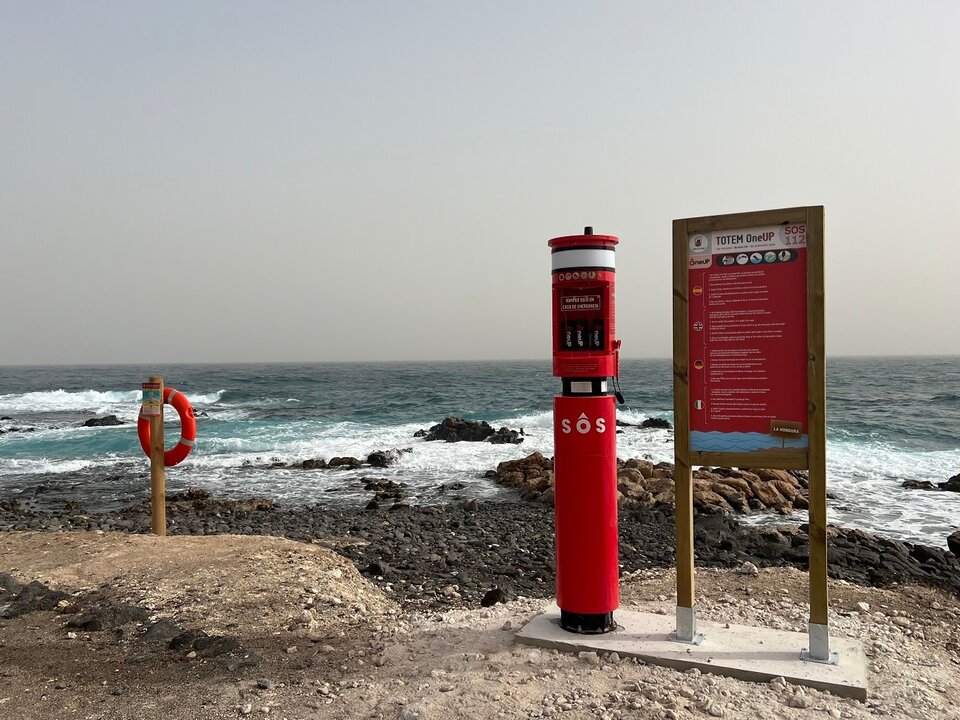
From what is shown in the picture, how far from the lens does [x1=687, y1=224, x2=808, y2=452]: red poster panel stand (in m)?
4.50

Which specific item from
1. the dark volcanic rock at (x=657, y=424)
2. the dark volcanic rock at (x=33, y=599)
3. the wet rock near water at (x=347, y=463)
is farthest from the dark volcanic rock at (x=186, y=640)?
the dark volcanic rock at (x=657, y=424)

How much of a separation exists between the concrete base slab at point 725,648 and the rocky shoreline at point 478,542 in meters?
1.56

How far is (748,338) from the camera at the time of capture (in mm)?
4590

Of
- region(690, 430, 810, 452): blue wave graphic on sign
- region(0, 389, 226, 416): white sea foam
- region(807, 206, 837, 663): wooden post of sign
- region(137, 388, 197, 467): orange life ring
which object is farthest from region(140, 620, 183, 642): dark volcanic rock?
region(0, 389, 226, 416): white sea foam

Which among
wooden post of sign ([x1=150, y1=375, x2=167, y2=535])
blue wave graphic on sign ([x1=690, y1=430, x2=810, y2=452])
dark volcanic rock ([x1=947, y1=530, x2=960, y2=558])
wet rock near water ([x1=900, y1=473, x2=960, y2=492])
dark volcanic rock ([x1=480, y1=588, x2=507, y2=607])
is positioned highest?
blue wave graphic on sign ([x1=690, y1=430, x2=810, y2=452])

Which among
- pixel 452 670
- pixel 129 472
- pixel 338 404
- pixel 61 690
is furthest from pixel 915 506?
pixel 338 404

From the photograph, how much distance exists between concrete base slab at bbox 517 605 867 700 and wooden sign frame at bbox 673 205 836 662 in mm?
142

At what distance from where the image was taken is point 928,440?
81.8 ft

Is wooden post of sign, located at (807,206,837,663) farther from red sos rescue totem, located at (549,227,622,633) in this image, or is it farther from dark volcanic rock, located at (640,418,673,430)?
dark volcanic rock, located at (640,418,673,430)

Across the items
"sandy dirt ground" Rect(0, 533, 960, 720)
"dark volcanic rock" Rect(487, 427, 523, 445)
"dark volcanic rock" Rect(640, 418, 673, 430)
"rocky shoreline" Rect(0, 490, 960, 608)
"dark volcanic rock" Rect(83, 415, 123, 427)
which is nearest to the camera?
"sandy dirt ground" Rect(0, 533, 960, 720)

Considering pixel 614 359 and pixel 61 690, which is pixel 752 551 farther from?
pixel 61 690

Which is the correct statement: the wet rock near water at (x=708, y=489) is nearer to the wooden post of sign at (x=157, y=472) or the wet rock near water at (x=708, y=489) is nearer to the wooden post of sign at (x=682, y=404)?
the wooden post of sign at (x=157, y=472)

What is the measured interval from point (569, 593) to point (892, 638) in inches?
95.1

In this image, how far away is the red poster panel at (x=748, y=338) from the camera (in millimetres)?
4500
